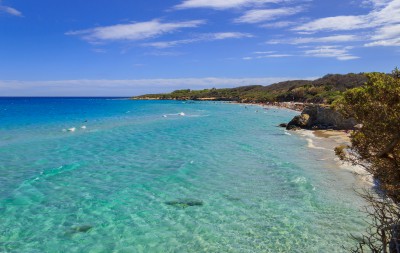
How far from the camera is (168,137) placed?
1683 inches

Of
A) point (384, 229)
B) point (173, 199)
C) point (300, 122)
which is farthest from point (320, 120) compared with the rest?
point (384, 229)

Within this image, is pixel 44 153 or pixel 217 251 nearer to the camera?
pixel 217 251

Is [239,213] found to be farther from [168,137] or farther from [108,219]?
[168,137]

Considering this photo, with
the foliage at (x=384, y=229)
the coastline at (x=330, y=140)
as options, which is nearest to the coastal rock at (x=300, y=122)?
the coastline at (x=330, y=140)

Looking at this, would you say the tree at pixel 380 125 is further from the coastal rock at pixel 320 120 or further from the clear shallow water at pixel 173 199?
the coastal rock at pixel 320 120

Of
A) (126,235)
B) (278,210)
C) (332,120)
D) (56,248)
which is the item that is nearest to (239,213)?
(278,210)

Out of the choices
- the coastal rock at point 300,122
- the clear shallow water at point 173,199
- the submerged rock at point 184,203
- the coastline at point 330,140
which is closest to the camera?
the clear shallow water at point 173,199

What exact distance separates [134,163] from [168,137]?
52.2 feet

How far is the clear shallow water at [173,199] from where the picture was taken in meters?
13.2

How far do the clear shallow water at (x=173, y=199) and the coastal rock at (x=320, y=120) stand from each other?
1822 centimetres

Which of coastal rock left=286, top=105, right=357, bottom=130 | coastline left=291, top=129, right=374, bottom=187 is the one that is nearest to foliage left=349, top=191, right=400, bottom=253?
coastline left=291, top=129, right=374, bottom=187

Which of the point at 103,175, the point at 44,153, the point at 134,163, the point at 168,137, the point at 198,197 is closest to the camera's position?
the point at 198,197

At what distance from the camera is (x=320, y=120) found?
49906 mm

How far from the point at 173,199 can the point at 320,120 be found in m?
37.4
